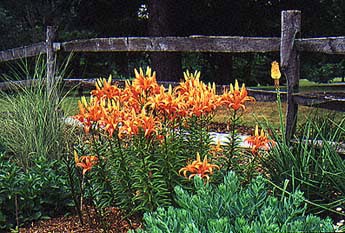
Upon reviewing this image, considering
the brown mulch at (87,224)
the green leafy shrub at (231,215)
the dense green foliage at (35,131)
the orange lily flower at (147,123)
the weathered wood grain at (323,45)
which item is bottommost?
the brown mulch at (87,224)

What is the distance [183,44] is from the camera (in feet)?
24.8

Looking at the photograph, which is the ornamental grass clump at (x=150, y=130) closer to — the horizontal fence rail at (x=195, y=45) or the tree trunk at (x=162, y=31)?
the horizontal fence rail at (x=195, y=45)

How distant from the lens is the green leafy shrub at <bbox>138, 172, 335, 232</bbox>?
2154 millimetres

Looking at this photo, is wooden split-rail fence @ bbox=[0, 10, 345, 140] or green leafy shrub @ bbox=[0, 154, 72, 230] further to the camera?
wooden split-rail fence @ bbox=[0, 10, 345, 140]

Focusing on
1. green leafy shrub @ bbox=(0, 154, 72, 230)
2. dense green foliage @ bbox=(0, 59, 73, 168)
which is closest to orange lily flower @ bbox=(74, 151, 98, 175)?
green leafy shrub @ bbox=(0, 154, 72, 230)

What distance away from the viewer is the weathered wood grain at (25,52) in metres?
8.74

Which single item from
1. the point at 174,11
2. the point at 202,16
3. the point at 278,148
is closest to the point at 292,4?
the point at 202,16

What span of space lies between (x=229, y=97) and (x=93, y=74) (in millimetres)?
14120

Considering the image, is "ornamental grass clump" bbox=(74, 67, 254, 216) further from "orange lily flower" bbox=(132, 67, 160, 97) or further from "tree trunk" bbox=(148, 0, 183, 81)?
"tree trunk" bbox=(148, 0, 183, 81)

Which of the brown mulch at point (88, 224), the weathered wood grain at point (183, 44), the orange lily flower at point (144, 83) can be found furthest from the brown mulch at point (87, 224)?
the weathered wood grain at point (183, 44)

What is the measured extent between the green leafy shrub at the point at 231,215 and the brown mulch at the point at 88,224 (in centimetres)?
145

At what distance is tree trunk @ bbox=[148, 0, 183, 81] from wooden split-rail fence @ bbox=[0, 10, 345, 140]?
333 centimetres

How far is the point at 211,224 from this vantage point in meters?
2.17

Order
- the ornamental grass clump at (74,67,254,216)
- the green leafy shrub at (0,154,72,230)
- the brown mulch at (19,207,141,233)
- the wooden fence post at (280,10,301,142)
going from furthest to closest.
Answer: the wooden fence post at (280,10,301,142)
the green leafy shrub at (0,154,72,230)
the brown mulch at (19,207,141,233)
the ornamental grass clump at (74,67,254,216)
